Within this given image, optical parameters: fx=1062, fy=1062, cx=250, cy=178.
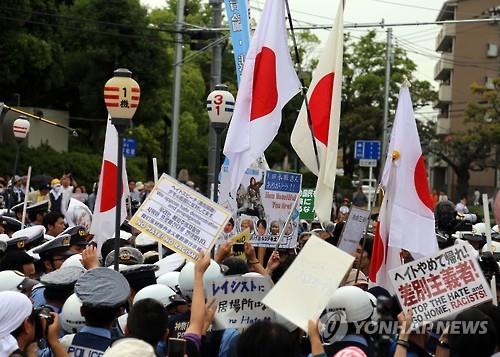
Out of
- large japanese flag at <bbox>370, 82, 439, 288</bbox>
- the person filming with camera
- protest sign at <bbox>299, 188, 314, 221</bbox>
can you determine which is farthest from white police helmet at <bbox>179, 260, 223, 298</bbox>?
protest sign at <bbox>299, 188, 314, 221</bbox>

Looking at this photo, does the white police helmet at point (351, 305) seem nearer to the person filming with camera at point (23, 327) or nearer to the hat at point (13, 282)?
the person filming with camera at point (23, 327)

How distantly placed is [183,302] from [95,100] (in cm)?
4398

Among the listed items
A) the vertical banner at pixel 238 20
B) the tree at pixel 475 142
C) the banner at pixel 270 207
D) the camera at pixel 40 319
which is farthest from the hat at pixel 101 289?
the tree at pixel 475 142

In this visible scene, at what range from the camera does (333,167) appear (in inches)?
378

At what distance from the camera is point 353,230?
34.8 feet

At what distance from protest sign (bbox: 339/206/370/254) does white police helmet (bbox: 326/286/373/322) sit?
14.4 ft

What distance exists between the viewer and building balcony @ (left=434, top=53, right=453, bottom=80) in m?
78.9

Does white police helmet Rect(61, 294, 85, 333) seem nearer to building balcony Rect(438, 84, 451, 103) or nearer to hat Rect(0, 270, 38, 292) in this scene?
hat Rect(0, 270, 38, 292)

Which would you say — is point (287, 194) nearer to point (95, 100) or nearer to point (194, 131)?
point (95, 100)

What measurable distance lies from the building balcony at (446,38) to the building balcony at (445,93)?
3.16 m

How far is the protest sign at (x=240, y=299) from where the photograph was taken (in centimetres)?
593

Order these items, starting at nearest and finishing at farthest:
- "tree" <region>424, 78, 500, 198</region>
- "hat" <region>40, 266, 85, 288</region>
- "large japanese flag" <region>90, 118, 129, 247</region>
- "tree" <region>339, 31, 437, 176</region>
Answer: "hat" <region>40, 266, 85, 288</region>
"large japanese flag" <region>90, 118, 129, 247</region>
"tree" <region>424, 78, 500, 198</region>
"tree" <region>339, 31, 437, 176</region>

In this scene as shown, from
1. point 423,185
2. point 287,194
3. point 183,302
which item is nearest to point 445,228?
point 287,194

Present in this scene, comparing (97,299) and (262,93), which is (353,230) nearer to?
(262,93)
